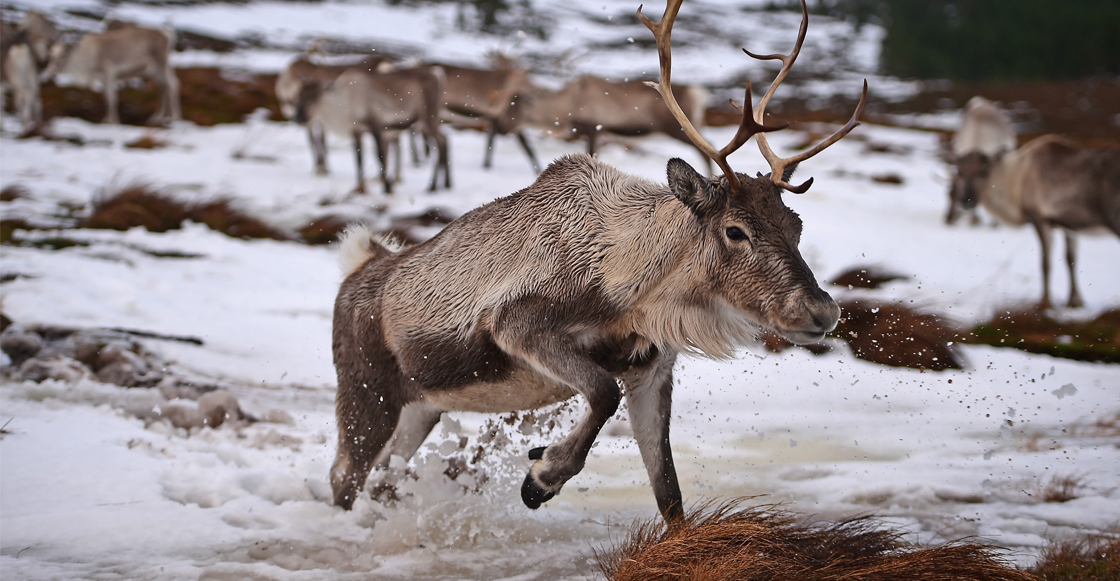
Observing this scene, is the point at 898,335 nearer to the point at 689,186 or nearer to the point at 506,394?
the point at 506,394

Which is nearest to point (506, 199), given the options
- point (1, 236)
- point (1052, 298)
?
point (1, 236)

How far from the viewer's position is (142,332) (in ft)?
21.2

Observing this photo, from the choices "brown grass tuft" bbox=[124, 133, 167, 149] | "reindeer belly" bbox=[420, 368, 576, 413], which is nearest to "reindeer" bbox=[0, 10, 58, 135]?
"brown grass tuft" bbox=[124, 133, 167, 149]

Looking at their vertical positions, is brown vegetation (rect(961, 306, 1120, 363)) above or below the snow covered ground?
below

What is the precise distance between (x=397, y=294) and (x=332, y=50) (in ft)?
141

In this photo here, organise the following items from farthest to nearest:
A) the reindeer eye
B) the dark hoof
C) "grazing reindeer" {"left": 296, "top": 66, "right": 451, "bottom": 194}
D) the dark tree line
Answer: the dark tree line, "grazing reindeer" {"left": 296, "top": 66, "right": 451, "bottom": 194}, the dark hoof, the reindeer eye

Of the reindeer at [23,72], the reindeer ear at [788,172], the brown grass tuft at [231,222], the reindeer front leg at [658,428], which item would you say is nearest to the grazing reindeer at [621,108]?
the brown grass tuft at [231,222]

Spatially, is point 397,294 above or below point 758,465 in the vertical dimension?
above

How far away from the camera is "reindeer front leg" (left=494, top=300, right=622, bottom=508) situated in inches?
122

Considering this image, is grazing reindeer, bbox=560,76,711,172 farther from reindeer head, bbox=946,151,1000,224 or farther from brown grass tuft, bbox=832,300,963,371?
brown grass tuft, bbox=832,300,963,371

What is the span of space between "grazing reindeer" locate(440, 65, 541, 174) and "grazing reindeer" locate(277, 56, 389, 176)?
4.25 ft

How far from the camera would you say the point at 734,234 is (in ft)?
9.84

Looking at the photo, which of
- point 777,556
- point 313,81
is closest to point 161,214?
point 313,81

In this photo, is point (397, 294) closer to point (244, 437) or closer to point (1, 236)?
point (244, 437)
